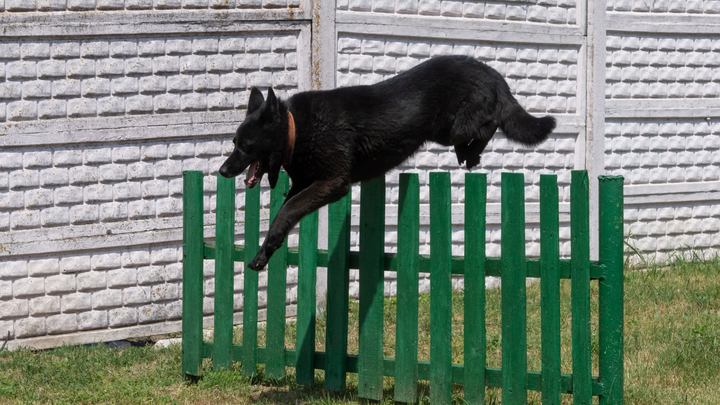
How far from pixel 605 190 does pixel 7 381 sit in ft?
13.8

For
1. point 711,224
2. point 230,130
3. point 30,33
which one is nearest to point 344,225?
point 230,130

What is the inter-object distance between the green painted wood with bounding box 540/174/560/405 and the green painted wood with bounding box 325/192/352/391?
3.89 feet

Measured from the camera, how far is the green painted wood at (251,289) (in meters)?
4.52

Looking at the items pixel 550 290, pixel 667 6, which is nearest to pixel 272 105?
pixel 550 290

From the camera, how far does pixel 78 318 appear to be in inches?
241

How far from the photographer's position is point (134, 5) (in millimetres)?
6074

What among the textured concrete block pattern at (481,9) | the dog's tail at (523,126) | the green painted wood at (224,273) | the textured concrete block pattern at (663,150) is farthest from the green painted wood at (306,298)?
the textured concrete block pattern at (663,150)

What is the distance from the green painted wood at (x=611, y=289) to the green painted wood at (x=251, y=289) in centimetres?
213

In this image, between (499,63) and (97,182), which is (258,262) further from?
(499,63)

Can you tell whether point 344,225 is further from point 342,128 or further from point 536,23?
point 536,23

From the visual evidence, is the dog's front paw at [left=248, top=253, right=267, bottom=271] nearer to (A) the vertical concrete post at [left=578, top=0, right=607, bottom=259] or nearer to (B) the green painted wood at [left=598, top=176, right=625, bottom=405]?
(B) the green painted wood at [left=598, top=176, right=625, bottom=405]

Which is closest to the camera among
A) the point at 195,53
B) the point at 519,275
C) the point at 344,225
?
the point at 519,275

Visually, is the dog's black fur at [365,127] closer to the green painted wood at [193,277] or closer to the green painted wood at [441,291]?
the green painted wood at [441,291]

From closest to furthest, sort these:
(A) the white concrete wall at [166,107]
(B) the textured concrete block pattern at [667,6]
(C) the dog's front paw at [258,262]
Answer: (C) the dog's front paw at [258,262] < (A) the white concrete wall at [166,107] < (B) the textured concrete block pattern at [667,6]
